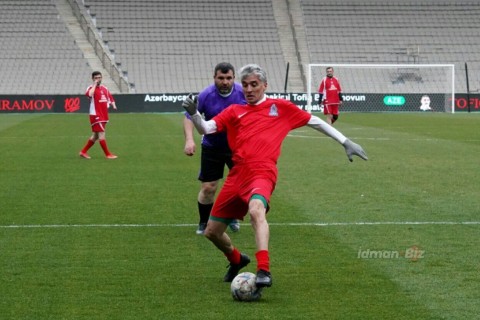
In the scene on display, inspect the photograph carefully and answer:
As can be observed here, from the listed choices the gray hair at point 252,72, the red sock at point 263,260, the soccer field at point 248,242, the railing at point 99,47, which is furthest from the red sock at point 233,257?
the railing at point 99,47

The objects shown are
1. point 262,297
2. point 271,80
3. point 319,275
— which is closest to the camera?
point 262,297

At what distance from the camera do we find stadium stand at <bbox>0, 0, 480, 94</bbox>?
169 feet

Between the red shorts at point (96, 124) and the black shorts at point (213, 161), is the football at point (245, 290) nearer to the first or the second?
the black shorts at point (213, 161)

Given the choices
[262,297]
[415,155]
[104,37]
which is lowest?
[262,297]

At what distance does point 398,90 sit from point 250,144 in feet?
133

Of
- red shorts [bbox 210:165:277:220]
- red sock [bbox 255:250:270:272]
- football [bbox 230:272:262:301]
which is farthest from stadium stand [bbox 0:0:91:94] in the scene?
red sock [bbox 255:250:270:272]

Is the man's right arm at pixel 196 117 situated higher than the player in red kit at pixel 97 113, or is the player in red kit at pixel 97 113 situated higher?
the player in red kit at pixel 97 113

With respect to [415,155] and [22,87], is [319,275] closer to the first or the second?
[415,155]

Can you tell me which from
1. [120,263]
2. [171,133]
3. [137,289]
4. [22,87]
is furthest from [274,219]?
[22,87]

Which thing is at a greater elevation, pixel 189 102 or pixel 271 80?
pixel 271 80

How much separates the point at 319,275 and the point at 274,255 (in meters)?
0.98

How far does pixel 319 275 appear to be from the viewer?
25.2 feet

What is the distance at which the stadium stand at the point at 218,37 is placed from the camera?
51656mm

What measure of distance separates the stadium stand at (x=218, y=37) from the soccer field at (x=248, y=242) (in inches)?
1304
